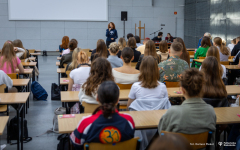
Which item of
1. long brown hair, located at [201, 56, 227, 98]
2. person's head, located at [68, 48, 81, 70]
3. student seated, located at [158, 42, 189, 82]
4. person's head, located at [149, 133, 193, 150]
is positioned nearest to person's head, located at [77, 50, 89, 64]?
person's head, located at [68, 48, 81, 70]

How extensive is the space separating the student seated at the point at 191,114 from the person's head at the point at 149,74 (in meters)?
0.78

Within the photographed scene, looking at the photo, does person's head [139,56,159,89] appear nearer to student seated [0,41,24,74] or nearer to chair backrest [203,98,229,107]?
chair backrest [203,98,229,107]

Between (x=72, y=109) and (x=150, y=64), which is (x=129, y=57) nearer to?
(x=150, y=64)

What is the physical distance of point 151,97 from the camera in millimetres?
2895

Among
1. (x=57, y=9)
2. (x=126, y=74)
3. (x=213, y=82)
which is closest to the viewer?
(x=213, y=82)

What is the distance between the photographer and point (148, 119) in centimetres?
251

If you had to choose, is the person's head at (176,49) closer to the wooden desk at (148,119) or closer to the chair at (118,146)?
the wooden desk at (148,119)

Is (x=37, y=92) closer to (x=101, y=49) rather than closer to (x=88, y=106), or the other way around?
(x=101, y=49)

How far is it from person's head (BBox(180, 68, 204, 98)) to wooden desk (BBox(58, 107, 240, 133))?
482 millimetres

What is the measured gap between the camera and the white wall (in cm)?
1353

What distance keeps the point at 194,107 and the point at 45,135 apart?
8.36 ft

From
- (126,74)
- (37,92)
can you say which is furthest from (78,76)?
(37,92)

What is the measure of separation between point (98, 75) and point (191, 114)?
110 cm

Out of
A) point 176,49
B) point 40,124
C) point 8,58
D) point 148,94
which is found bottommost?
point 40,124
